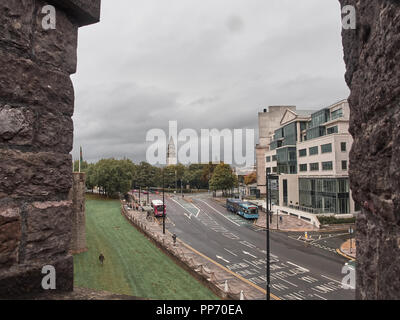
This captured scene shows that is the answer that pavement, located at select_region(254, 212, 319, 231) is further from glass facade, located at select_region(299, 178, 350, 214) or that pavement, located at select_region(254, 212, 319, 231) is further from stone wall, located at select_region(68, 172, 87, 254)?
stone wall, located at select_region(68, 172, 87, 254)

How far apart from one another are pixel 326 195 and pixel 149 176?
69386 millimetres

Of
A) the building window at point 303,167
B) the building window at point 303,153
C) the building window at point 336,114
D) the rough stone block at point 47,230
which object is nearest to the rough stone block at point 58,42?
the rough stone block at point 47,230

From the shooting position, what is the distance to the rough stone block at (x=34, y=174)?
2013 mm

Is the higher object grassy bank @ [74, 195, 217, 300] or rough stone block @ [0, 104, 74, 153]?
rough stone block @ [0, 104, 74, 153]

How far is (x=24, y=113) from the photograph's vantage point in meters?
2.15

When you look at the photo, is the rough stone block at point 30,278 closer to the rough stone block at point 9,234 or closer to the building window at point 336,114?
the rough stone block at point 9,234

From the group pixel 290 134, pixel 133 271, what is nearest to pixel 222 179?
pixel 290 134

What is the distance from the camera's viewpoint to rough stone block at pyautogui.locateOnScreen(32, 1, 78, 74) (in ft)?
7.57

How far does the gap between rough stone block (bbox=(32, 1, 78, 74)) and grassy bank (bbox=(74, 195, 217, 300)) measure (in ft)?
49.4

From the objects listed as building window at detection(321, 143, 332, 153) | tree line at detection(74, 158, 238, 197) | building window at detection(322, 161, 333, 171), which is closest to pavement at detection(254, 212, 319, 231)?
building window at detection(322, 161, 333, 171)

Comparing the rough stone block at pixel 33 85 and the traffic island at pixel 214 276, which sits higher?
the rough stone block at pixel 33 85

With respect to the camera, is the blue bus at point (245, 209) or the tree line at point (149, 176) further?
the tree line at point (149, 176)

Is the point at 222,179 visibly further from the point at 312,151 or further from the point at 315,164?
the point at 315,164
